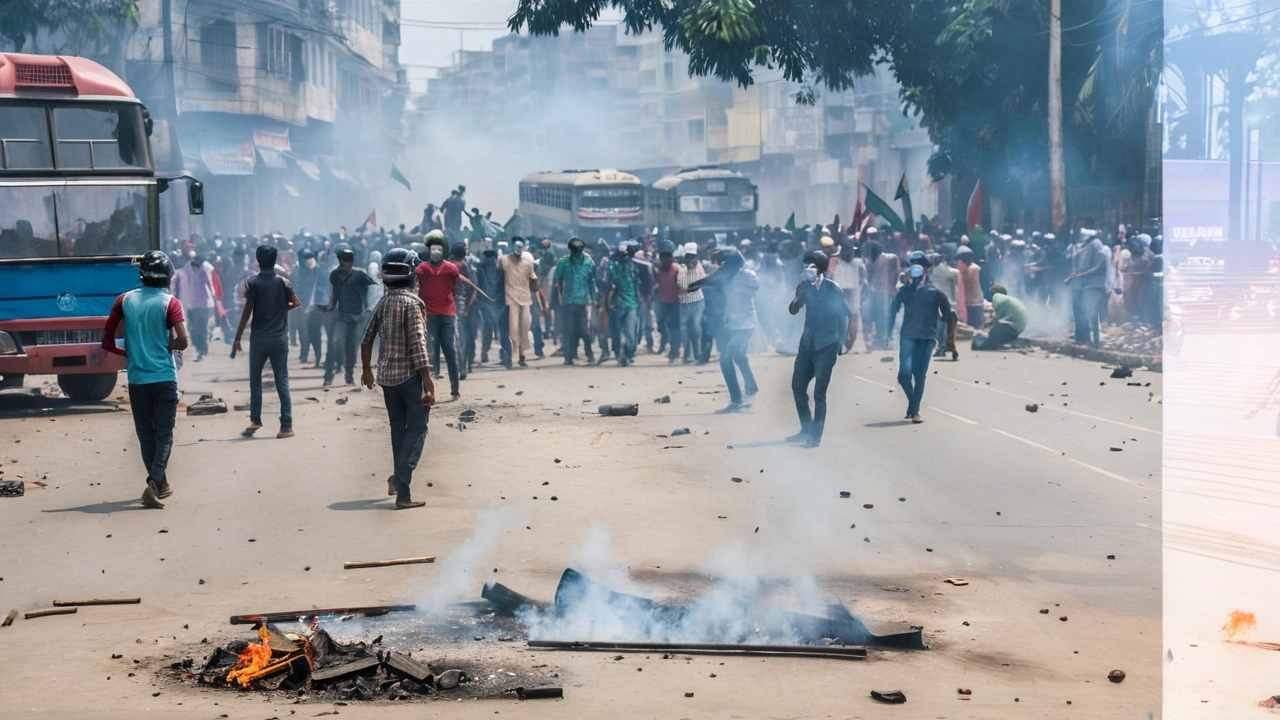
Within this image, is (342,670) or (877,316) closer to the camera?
(342,670)

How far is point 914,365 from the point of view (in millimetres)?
13578

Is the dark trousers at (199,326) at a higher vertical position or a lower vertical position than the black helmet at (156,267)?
lower

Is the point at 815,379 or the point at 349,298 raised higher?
the point at 349,298

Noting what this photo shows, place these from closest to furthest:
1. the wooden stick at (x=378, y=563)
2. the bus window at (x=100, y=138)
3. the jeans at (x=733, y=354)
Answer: the wooden stick at (x=378, y=563) < the jeans at (x=733, y=354) < the bus window at (x=100, y=138)

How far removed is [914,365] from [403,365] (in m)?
5.95

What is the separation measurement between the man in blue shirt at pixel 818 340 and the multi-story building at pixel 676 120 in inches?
1699

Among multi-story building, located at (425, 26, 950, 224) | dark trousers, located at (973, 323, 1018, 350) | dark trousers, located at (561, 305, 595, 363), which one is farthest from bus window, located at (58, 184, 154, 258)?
multi-story building, located at (425, 26, 950, 224)

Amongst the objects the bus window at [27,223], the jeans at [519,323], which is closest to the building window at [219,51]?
the jeans at [519,323]

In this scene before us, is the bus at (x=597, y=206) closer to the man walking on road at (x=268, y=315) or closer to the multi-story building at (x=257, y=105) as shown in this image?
the multi-story building at (x=257, y=105)

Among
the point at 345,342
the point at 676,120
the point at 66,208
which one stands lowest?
the point at 345,342

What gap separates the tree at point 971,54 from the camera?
1062 inches

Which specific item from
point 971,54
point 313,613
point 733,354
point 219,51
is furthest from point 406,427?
point 219,51

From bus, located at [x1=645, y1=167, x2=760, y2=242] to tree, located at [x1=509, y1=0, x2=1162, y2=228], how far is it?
10.3 metres

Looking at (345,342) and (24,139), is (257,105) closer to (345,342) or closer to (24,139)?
(345,342)
